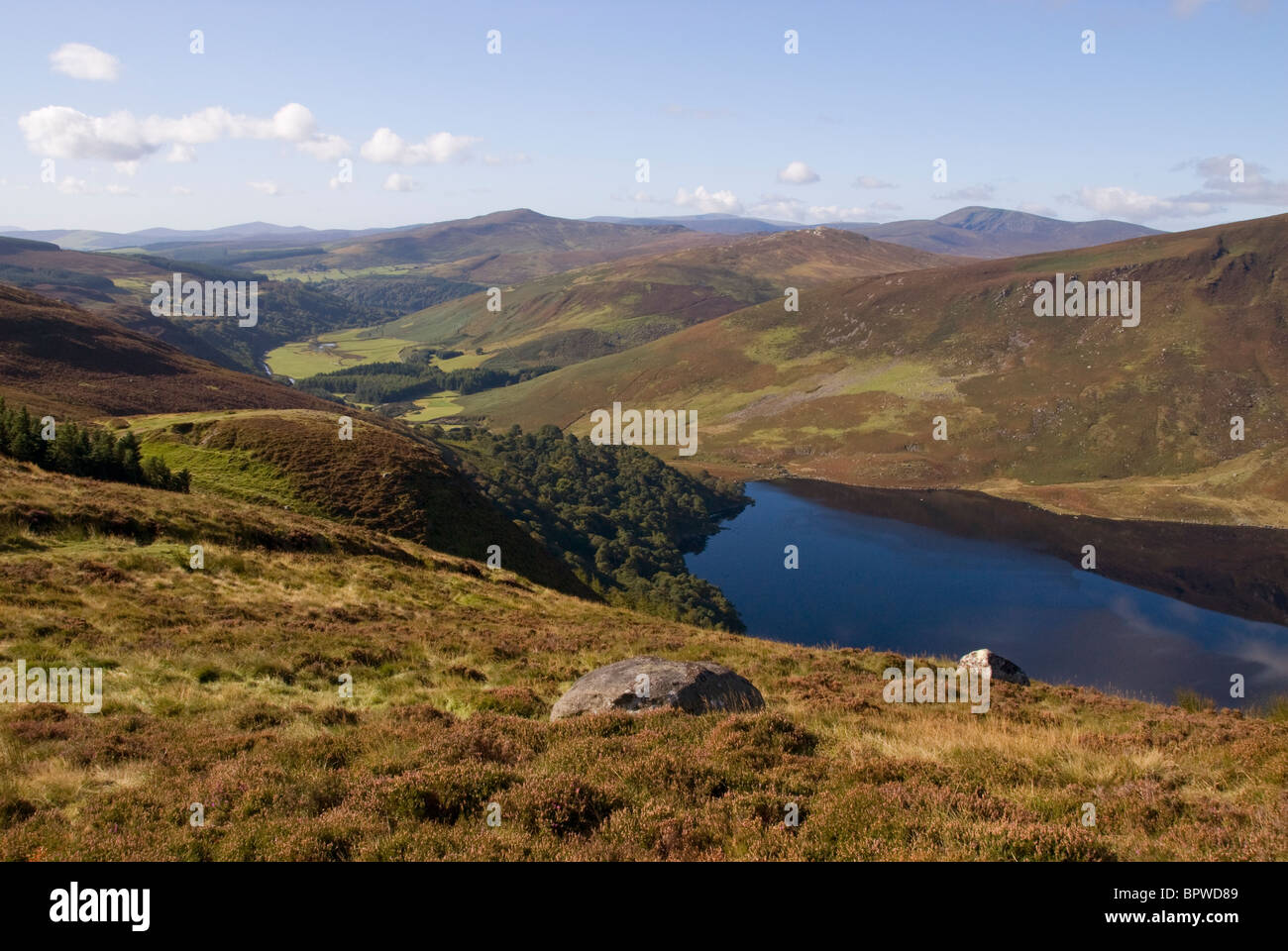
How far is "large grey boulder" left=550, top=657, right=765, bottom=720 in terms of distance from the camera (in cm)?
1505

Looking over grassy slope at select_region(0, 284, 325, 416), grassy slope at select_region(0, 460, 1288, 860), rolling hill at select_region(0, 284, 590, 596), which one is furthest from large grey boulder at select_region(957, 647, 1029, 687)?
grassy slope at select_region(0, 284, 325, 416)

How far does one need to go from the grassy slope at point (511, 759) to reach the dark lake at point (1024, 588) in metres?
76.3

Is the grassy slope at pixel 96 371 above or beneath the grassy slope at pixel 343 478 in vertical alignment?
above

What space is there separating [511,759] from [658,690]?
166 inches

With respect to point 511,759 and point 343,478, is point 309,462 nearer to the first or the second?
point 343,478

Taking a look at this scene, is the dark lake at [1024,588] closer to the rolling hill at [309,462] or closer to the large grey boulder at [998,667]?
the rolling hill at [309,462]

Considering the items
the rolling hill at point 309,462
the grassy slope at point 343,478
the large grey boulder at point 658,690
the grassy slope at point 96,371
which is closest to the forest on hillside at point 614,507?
the grassy slope at point 343,478

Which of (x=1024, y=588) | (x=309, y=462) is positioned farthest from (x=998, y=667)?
(x=1024, y=588)

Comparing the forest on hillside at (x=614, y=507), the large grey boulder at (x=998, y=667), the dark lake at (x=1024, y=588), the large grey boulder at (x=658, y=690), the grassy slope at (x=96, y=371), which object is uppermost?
the grassy slope at (x=96, y=371)

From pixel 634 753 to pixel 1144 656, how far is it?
110056 millimetres

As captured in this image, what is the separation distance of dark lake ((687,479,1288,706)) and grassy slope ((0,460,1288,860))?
76.3 metres

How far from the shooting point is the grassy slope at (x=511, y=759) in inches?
347

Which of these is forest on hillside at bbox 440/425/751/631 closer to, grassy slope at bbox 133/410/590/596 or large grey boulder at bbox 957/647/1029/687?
grassy slope at bbox 133/410/590/596
